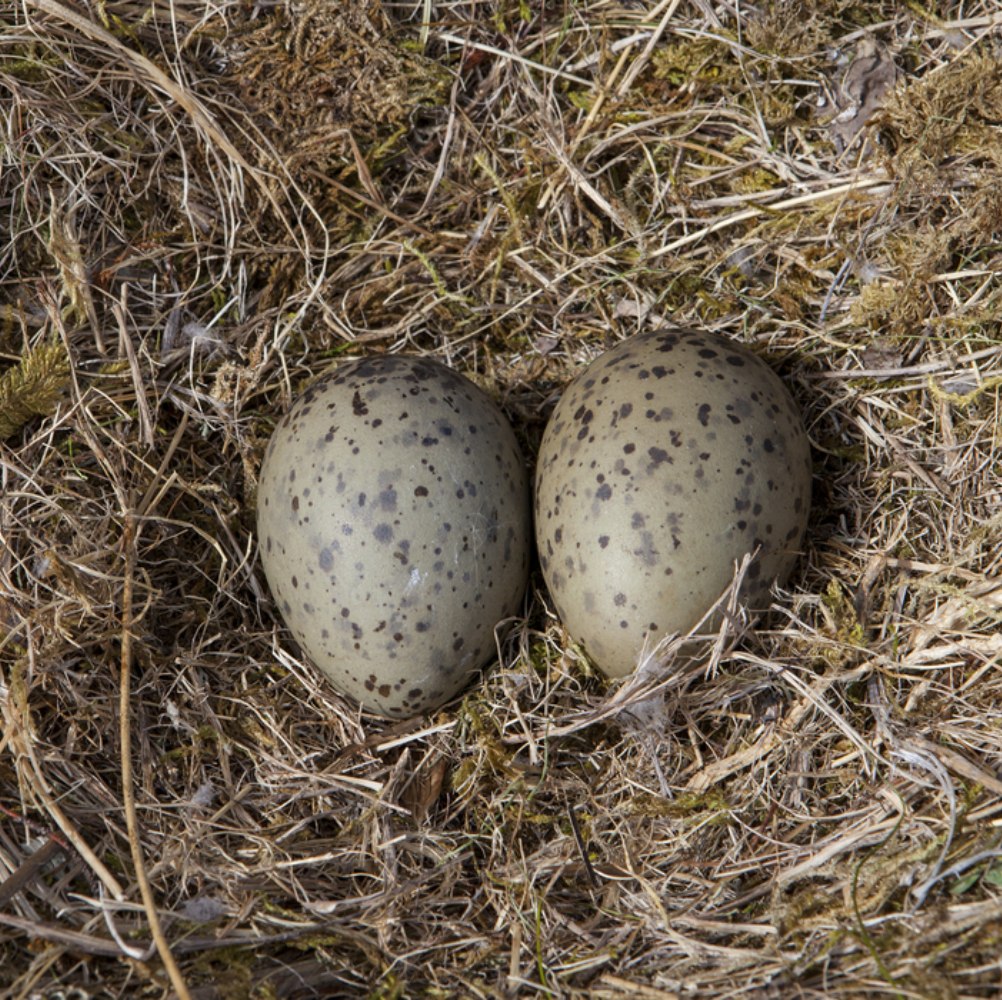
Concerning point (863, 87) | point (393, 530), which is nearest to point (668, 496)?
point (393, 530)

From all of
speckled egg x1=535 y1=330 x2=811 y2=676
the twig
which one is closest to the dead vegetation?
the twig

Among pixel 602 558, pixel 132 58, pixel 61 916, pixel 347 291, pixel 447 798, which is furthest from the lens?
pixel 347 291

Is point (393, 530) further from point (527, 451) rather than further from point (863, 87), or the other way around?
point (863, 87)

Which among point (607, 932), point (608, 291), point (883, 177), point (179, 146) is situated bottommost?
point (607, 932)

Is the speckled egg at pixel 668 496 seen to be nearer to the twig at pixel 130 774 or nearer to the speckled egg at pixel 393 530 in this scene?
the speckled egg at pixel 393 530

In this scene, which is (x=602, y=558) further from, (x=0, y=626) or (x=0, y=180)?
(x=0, y=180)

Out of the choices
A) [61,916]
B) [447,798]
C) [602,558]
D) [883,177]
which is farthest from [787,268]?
[61,916]

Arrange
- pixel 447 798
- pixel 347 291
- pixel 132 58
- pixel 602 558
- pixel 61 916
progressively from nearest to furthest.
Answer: pixel 61 916 → pixel 602 558 → pixel 447 798 → pixel 132 58 → pixel 347 291

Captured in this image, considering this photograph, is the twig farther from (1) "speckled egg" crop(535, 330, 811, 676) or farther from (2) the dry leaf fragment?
(2) the dry leaf fragment

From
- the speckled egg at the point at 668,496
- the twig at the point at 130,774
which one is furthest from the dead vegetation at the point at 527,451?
the speckled egg at the point at 668,496
